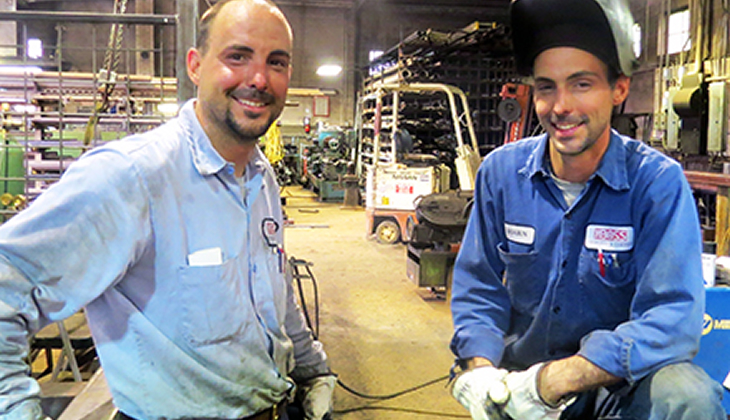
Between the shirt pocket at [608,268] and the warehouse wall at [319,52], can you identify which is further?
the warehouse wall at [319,52]

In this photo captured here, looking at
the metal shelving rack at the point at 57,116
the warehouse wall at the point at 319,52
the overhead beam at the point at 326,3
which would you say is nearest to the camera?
the metal shelving rack at the point at 57,116

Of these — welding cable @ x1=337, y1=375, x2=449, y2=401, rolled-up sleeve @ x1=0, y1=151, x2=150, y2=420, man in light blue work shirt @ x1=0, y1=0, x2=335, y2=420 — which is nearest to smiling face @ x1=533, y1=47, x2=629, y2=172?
man in light blue work shirt @ x1=0, y1=0, x2=335, y2=420

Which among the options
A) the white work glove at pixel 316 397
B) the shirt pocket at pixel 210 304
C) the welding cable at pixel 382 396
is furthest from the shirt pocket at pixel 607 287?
the welding cable at pixel 382 396

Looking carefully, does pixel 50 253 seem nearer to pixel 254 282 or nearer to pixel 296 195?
pixel 254 282

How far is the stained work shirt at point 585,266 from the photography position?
1.54 m

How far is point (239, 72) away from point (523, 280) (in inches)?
40.3

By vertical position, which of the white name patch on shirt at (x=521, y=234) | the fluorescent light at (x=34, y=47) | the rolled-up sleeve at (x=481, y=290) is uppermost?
the fluorescent light at (x=34, y=47)

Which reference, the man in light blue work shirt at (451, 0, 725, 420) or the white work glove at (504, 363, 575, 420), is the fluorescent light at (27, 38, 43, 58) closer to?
the man in light blue work shirt at (451, 0, 725, 420)

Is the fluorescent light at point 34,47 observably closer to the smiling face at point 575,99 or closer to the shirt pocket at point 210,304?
the shirt pocket at point 210,304

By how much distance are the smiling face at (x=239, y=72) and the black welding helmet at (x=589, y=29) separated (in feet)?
2.56

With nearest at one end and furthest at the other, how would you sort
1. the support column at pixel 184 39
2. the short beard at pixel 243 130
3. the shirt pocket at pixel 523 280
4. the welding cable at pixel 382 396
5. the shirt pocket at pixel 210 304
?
the shirt pocket at pixel 210 304 → the short beard at pixel 243 130 → the shirt pocket at pixel 523 280 → the support column at pixel 184 39 → the welding cable at pixel 382 396

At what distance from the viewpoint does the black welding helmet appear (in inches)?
66.2

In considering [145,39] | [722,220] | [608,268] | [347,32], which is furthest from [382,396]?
[347,32]

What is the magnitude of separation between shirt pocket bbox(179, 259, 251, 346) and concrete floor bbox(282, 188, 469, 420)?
210 centimetres
